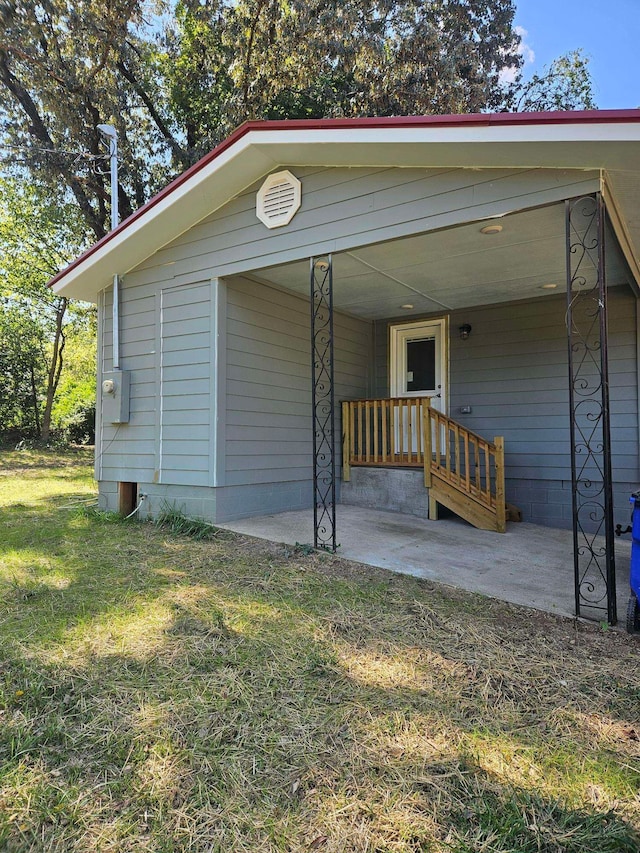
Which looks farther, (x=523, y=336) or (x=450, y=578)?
(x=523, y=336)

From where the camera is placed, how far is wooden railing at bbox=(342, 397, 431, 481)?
6.21 metres

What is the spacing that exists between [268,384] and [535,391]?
11.3 ft

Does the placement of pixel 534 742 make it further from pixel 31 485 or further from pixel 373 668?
pixel 31 485

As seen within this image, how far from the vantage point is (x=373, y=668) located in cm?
240

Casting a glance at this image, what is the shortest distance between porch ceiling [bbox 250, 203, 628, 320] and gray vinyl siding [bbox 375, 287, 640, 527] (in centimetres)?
32

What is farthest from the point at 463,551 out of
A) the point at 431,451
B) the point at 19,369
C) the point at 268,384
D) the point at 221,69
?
the point at 19,369

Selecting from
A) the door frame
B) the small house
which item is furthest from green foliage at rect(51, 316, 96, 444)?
the door frame

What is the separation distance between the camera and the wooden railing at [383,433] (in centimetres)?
621

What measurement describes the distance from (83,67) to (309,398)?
8906 millimetres

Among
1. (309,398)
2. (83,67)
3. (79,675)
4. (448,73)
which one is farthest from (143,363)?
(448,73)

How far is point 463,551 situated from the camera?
14.9 feet

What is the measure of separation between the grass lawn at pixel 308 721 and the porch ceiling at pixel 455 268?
3.00 metres

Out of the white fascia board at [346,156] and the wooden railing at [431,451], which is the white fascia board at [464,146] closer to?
the white fascia board at [346,156]

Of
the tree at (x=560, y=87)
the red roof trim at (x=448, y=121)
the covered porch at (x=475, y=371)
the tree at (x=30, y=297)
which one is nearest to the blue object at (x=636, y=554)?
the covered porch at (x=475, y=371)
